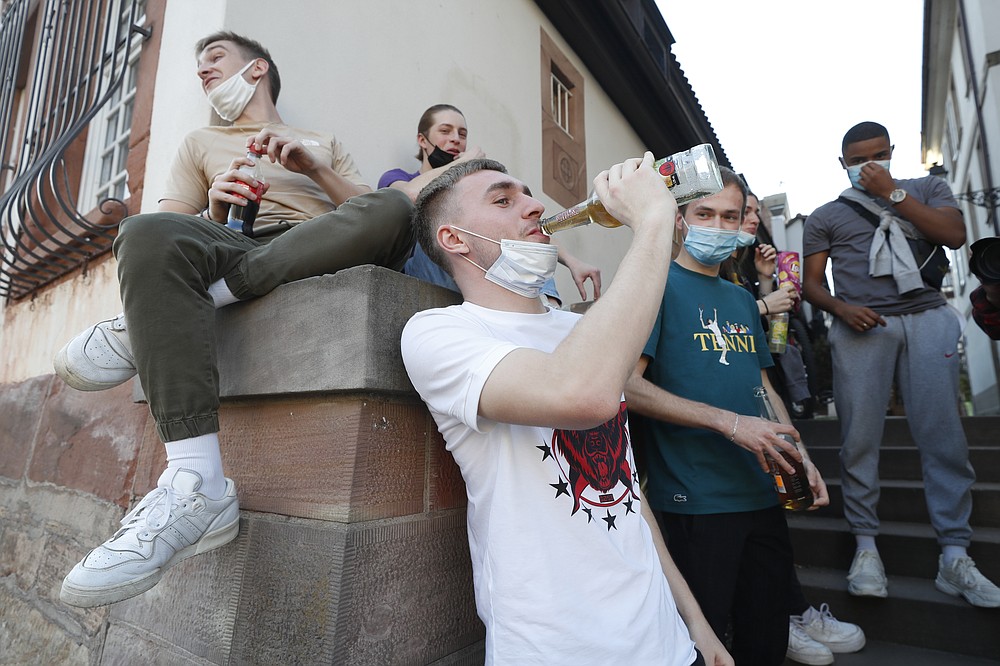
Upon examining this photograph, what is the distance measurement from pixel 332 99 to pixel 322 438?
1.89 m

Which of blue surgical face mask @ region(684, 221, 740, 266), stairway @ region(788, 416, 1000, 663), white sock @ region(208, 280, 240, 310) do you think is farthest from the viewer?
stairway @ region(788, 416, 1000, 663)

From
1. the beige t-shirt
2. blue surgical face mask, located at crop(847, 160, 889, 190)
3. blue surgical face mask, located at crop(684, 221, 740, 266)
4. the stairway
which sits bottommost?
the stairway

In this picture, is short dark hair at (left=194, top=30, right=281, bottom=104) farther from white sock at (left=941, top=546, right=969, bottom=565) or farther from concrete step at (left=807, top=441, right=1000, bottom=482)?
concrete step at (left=807, top=441, right=1000, bottom=482)

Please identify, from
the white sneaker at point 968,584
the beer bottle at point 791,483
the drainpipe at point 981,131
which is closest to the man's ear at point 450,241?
the beer bottle at point 791,483

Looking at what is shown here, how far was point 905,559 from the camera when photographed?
9.71ft

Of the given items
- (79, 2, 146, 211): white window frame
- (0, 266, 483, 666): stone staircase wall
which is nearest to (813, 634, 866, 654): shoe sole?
(0, 266, 483, 666): stone staircase wall

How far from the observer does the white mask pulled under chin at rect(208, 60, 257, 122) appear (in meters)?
2.09

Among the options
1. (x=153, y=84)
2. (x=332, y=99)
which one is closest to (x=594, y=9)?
(x=332, y=99)

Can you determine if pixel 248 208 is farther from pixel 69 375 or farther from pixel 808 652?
pixel 808 652

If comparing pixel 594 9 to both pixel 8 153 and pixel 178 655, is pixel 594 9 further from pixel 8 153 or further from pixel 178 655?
pixel 178 655

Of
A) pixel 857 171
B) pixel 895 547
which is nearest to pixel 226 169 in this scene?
pixel 857 171

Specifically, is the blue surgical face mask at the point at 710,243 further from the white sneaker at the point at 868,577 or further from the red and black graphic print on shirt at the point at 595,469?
the white sneaker at the point at 868,577

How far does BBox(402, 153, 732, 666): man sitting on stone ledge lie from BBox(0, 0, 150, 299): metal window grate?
80.3 inches

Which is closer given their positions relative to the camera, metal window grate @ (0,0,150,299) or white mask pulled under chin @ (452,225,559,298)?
white mask pulled under chin @ (452,225,559,298)
